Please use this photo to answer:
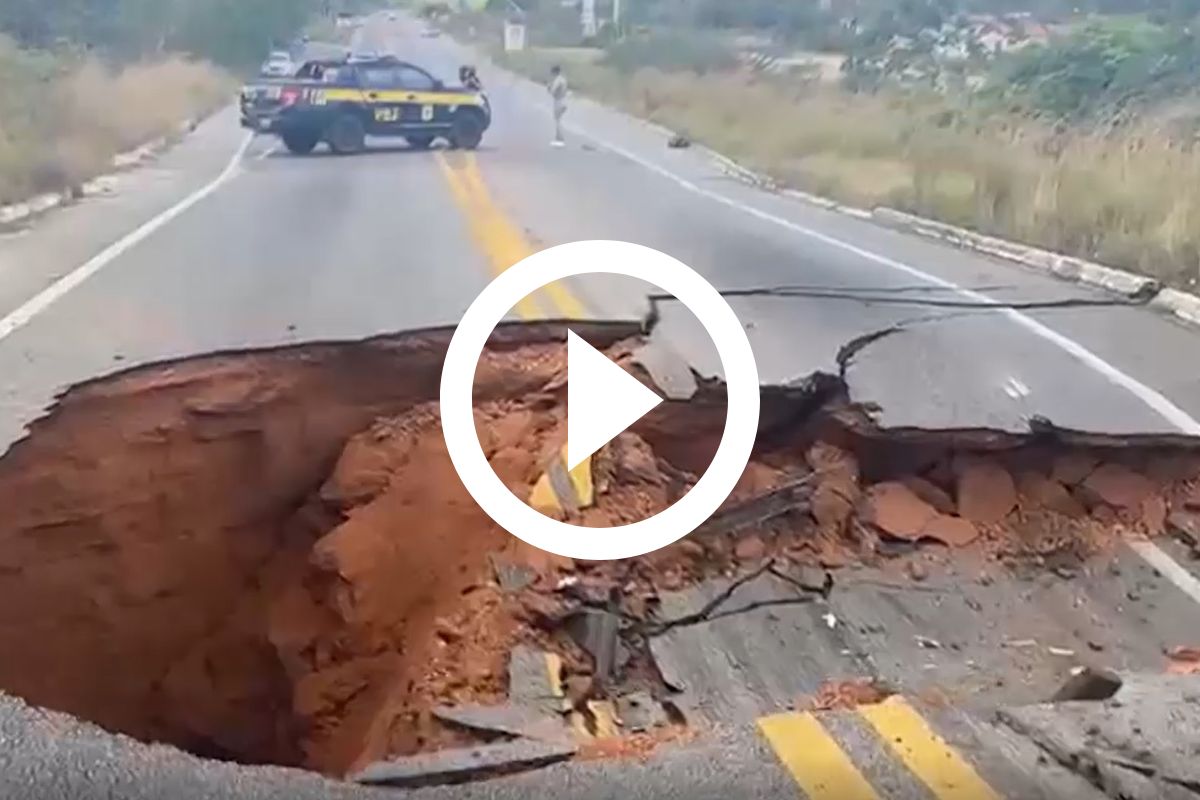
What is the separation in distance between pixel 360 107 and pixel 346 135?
0.22 m

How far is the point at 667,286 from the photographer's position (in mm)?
6477

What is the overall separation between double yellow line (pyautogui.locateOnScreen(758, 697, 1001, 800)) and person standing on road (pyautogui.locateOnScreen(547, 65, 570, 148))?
414 cm

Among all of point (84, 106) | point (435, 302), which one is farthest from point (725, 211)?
point (84, 106)

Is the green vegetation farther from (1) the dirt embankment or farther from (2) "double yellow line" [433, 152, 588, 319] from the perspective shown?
(1) the dirt embankment

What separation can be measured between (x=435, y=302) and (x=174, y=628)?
1916mm

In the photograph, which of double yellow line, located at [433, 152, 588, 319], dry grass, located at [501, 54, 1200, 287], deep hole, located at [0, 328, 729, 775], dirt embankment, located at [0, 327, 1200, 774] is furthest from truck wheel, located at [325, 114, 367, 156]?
dirt embankment, located at [0, 327, 1200, 774]

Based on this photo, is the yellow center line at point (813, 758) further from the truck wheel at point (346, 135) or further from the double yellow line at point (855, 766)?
the truck wheel at point (346, 135)

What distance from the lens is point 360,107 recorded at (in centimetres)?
852

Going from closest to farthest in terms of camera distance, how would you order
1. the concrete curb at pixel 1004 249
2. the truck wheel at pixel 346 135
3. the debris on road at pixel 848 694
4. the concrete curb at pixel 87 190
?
the debris on road at pixel 848 694 → the concrete curb at pixel 1004 249 → the truck wheel at pixel 346 135 → the concrete curb at pixel 87 190

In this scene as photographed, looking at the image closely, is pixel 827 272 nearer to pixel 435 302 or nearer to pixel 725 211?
pixel 725 211

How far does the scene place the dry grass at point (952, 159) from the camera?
23.2ft

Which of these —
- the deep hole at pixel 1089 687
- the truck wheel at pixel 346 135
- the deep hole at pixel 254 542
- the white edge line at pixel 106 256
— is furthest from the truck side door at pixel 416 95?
the deep hole at pixel 1089 687

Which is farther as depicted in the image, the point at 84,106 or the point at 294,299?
the point at 84,106

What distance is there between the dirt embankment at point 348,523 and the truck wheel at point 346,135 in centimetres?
342
